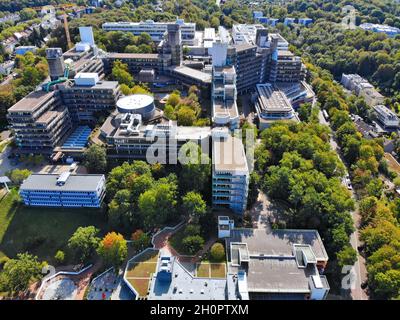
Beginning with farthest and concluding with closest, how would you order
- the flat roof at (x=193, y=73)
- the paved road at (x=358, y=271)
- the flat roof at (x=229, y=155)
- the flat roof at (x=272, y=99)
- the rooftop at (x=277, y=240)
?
the flat roof at (x=193, y=73), the flat roof at (x=272, y=99), the flat roof at (x=229, y=155), the rooftop at (x=277, y=240), the paved road at (x=358, y=271)

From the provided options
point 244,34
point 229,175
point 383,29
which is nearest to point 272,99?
point 229,175

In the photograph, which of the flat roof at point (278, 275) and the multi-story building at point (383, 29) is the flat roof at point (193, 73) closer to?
the flat roof at point (278, 275)

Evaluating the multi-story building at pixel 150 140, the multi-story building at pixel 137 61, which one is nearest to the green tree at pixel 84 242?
the multi-story building at pixel 150 140

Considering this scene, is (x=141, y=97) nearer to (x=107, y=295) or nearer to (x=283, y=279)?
(x=107, y=295)

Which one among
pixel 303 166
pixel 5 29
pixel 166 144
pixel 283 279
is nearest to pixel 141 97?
pixel 166 144

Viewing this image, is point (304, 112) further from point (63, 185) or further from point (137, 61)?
point (63, 185)

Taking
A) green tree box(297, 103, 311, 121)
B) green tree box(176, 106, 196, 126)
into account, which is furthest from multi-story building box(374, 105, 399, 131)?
green tree box(176, 106, 196, 126)
